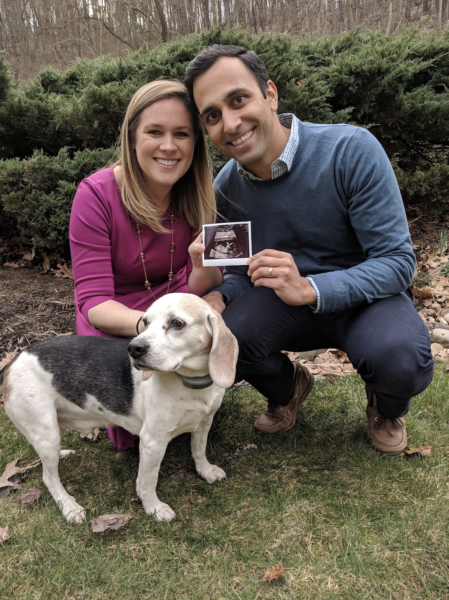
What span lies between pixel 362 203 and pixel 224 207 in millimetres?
975

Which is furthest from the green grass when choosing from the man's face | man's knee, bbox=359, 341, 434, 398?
the man's face

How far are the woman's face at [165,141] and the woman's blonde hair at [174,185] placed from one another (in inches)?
1.9

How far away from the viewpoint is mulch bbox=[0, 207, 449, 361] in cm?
417

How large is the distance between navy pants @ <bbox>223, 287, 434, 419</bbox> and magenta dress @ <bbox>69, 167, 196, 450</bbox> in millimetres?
590

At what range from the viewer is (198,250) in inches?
103

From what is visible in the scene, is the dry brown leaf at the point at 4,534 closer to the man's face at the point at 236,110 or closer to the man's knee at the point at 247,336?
the man's knee at the point at 247,336

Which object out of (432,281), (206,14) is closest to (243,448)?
(432,281)

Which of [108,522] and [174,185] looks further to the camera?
[174,185]

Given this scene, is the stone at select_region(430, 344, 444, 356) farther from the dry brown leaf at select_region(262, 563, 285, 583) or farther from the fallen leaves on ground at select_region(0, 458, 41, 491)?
the fallen leaves on ground at select_region(0, 458, 41, 491)

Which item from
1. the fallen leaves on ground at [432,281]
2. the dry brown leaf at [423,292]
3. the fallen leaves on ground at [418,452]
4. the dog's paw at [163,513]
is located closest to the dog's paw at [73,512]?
the dog's paw at [163,513]

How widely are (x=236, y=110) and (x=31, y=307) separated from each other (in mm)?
3105

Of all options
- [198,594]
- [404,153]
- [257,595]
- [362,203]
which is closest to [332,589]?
[257,595]

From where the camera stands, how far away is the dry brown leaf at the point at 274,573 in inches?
78.5

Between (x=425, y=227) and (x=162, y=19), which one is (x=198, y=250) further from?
(x=162, y=19)
